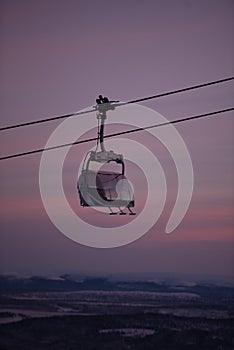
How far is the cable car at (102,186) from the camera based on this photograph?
18.1 feet

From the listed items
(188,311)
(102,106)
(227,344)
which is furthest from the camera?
(188,311)

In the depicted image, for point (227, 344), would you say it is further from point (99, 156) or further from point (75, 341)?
point (99, 156)

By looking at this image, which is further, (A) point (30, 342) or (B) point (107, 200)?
(A) point (30, 342)

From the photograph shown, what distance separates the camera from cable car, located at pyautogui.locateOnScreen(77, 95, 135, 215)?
5527mm

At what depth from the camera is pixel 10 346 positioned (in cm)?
908

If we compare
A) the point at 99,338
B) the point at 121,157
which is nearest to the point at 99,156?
the point at 121,157

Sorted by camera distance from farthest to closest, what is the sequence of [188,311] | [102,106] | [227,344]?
1. [188,311]
2. [227,344]
3. [102,106]

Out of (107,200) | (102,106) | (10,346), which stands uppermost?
(102,106)

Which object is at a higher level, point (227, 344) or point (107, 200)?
point (107, 200)

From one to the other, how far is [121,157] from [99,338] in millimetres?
4270

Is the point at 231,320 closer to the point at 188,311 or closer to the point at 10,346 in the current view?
the point at 188,311

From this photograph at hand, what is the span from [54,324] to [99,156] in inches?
175

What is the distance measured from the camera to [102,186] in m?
5.57

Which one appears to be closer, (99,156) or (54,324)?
(99,156)
